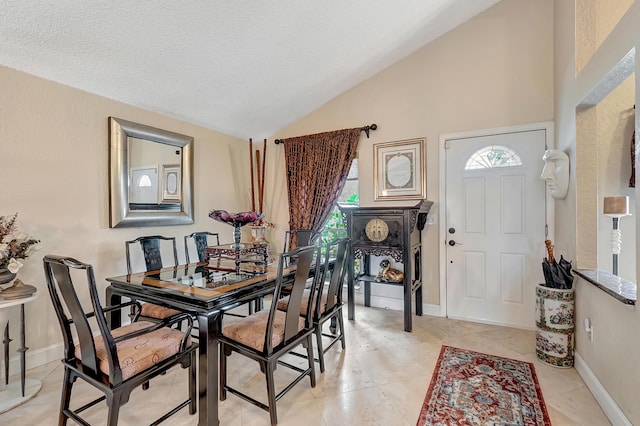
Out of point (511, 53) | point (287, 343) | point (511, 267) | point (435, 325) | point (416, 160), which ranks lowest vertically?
point (435, 325)

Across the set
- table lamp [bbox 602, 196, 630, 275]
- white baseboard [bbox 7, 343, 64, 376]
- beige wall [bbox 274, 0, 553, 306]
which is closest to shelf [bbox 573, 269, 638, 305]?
table lamp [bbox 602, 196, 630, 275]

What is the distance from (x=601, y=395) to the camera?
1.90 m

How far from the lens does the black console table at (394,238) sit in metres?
3.11

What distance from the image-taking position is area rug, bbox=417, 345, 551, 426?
1.79 metres

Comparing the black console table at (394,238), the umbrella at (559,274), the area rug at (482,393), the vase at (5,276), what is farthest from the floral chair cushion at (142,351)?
the umbrella at (559,274)

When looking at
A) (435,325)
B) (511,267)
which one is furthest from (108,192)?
(511,267)

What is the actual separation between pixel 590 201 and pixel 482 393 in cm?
166

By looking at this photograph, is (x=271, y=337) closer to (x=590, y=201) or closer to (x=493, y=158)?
(x=590, y=201)

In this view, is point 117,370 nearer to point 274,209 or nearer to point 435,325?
point 435,325

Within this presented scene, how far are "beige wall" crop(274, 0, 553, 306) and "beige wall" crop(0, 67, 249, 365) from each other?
2.66 meters

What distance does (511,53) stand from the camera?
3.14 meters

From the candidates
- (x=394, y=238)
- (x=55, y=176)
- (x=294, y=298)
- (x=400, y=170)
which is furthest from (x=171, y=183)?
(x=400, y=170)

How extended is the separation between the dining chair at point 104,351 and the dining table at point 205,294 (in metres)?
0.17

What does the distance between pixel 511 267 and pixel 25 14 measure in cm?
458
